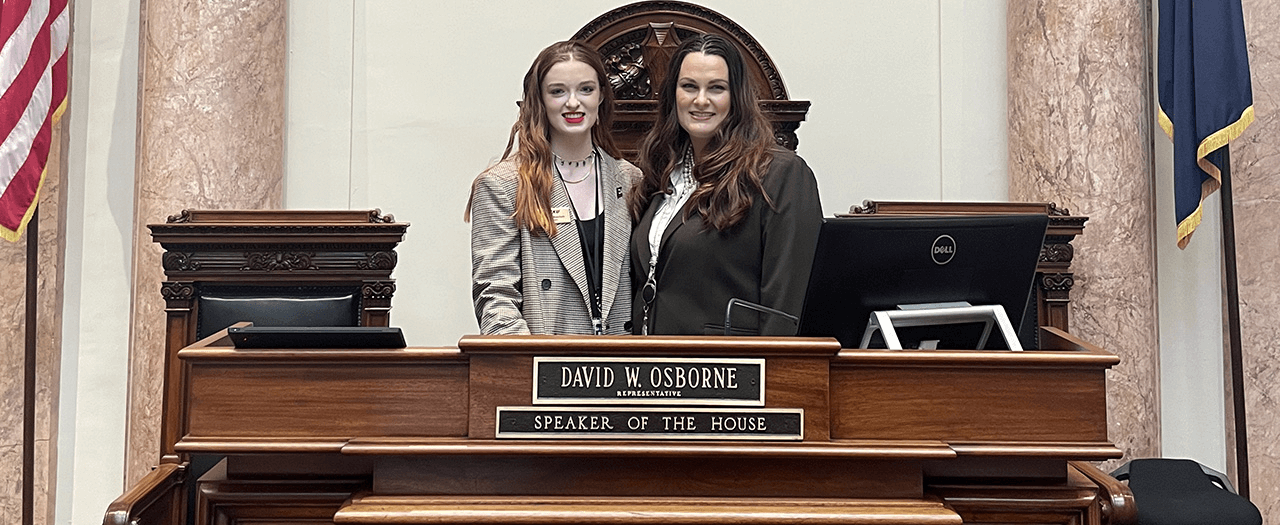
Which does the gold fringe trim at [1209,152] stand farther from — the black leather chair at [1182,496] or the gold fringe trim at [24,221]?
the gold fringe trim at [24,221]

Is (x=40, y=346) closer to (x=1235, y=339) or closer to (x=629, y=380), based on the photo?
(x=629, y=380)

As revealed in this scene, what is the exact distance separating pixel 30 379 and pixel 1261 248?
5.02m

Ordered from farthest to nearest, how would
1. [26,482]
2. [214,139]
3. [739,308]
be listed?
[214,139] < [26,482] < [739,308]

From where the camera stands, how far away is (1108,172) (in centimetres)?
463

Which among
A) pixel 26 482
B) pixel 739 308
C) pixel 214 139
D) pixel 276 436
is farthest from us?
pixel 214 139

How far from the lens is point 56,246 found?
498cm

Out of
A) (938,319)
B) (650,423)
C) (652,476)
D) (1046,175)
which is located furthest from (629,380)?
(1046,175)

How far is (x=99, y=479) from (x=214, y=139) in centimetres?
160

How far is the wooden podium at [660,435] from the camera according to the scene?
2000 mm

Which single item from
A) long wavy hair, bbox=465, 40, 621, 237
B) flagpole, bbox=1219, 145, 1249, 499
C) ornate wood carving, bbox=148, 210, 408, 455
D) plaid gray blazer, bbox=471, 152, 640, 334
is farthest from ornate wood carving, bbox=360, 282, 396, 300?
flagpole, bbox=1219, 145, 1249, 499

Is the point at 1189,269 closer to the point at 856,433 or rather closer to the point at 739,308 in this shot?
the point at 739,308

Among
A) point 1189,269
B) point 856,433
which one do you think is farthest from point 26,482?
point 1189,269

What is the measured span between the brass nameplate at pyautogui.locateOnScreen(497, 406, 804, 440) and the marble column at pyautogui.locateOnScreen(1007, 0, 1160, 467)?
2966mm

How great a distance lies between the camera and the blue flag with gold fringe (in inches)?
174
